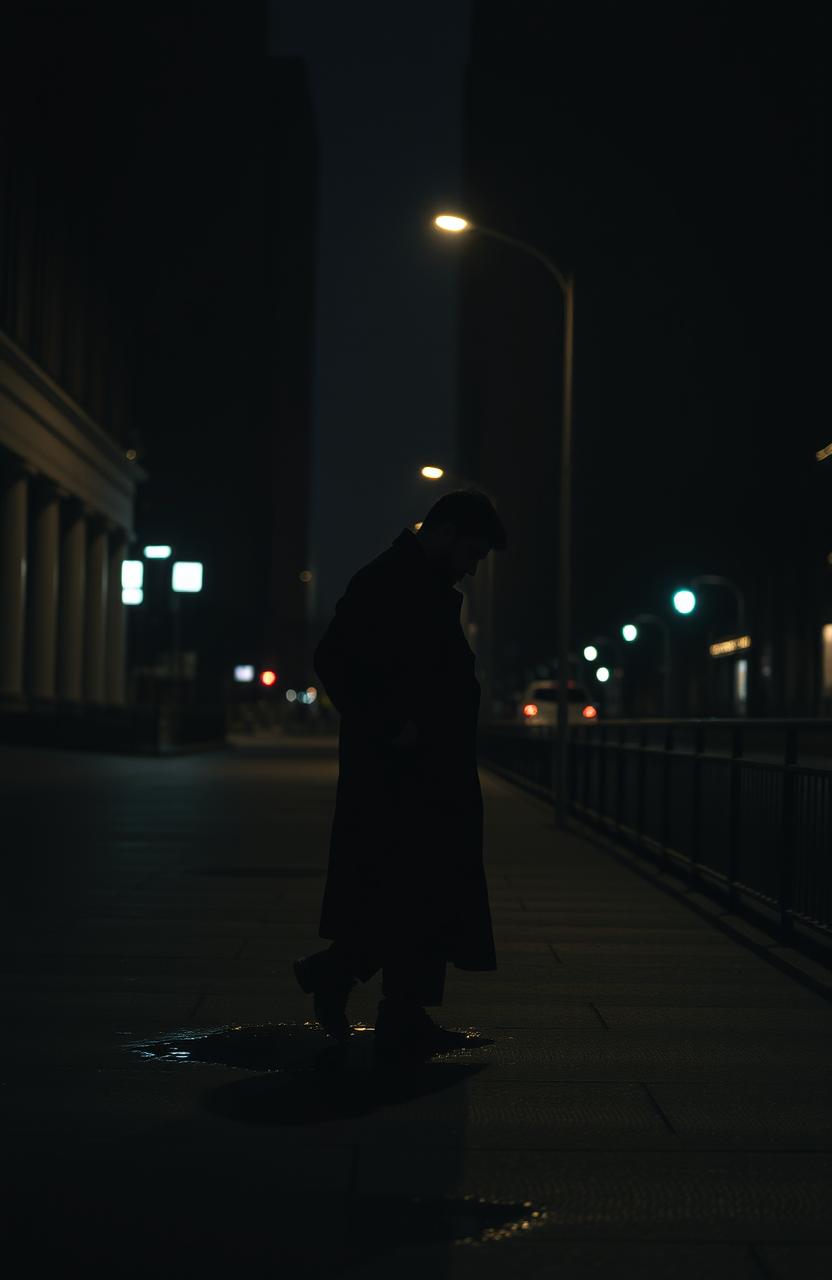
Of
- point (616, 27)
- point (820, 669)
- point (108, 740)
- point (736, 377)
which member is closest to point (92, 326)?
point (108, 740)

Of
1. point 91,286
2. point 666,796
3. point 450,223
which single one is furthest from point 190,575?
point 666,796

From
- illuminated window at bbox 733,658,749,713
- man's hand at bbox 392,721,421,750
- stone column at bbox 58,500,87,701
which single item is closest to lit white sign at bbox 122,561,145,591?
stone column at bbox 58,500,87,701

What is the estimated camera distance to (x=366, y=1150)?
482 centimetres

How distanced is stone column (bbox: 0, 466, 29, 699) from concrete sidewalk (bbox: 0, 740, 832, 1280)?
138ft

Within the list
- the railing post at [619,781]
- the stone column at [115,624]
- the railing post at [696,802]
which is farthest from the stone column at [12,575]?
the railing post at [696,802]

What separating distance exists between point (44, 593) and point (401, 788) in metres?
54.1

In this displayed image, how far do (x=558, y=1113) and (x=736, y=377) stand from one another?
98.2 metres

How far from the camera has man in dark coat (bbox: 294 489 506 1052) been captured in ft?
18.5

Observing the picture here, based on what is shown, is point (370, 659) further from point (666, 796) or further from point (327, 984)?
point (666, 796)

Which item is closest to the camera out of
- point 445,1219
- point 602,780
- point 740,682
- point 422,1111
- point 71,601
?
point 445,1219

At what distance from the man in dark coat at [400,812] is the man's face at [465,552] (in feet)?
0.20

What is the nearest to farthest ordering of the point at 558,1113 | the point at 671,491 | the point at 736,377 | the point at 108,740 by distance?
the point at 558,1113, the point at 108,740, the point at 736,377, the point at 671,491

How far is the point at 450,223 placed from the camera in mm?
22219

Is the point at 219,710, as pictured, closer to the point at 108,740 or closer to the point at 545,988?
the point at 108,740
